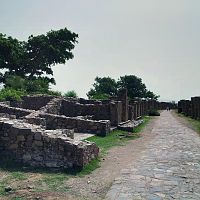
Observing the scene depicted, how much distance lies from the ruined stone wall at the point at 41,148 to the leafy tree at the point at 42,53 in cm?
3609

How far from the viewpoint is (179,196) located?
7723mm

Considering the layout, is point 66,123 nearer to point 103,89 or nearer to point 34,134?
point 34,134

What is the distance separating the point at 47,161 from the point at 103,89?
6669 cm

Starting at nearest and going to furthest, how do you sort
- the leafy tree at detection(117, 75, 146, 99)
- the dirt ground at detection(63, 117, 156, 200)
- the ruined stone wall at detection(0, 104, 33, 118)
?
1. the dirt ground at detection(63, 117, 156, 200)
2. the ruined stone wall at detection(0, 104, 33, 118)
3. the leafy tree at detection(117, 75, 146, 99)

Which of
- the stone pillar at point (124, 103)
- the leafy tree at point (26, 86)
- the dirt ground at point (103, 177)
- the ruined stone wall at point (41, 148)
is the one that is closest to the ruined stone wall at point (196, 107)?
the stone pillar at point (124, 103)

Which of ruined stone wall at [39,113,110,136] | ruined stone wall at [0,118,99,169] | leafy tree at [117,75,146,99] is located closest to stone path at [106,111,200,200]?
ruined stone wall at [0,118,99,169]

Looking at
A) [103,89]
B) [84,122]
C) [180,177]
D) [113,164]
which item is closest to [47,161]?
[113,164]

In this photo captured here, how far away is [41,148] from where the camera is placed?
398 inches

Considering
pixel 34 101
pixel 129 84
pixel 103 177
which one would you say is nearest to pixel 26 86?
pixel 34 101

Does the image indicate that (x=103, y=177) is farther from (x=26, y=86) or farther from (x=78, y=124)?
(x=26, y=86)

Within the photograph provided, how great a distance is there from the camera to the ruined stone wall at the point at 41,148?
32.2 ft

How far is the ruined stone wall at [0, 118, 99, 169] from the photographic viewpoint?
980 cm

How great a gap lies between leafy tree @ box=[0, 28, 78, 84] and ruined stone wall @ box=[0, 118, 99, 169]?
3609cm

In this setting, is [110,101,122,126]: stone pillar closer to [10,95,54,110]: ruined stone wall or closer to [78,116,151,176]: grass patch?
[78,116,151,176]: grass patch
